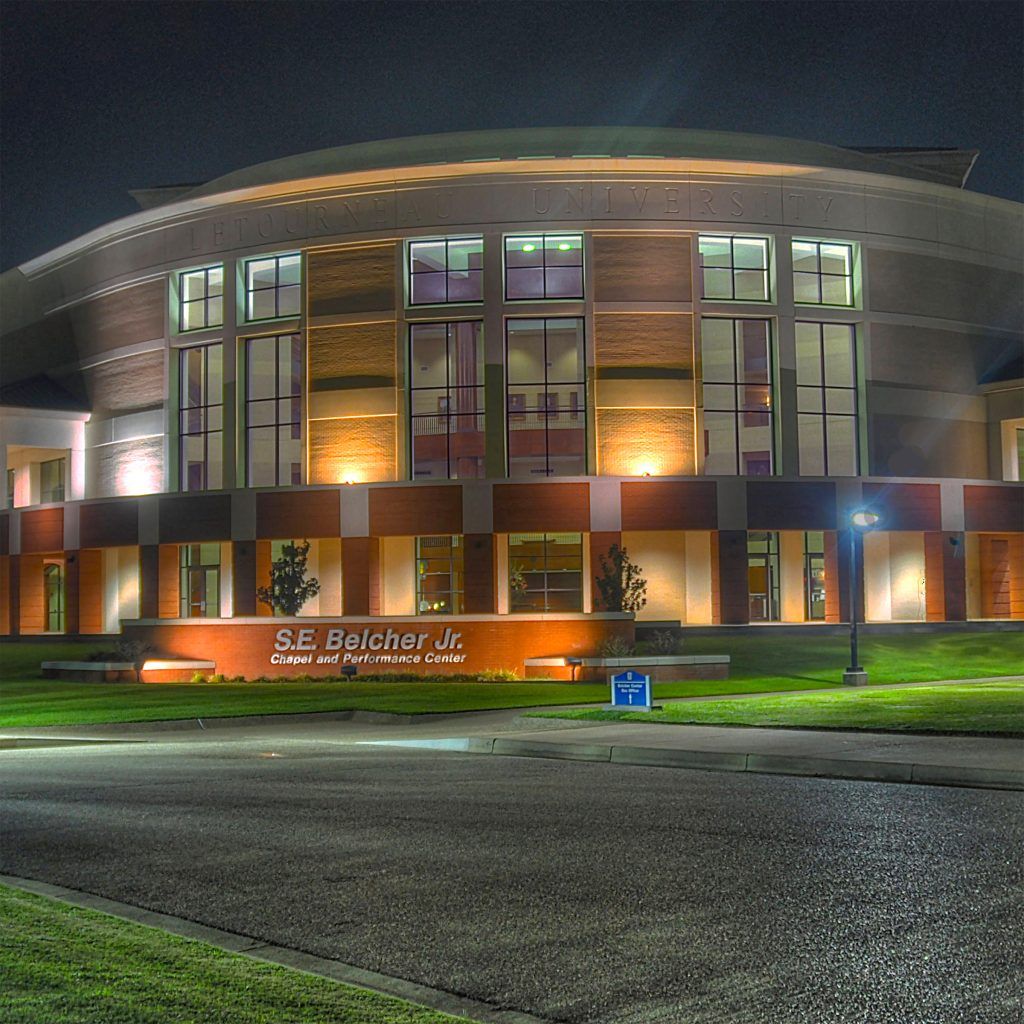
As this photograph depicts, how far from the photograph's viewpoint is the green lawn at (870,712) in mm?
18516

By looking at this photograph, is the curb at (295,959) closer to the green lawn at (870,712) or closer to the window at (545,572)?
the green lawn at (870,712)

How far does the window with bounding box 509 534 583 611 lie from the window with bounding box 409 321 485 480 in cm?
737

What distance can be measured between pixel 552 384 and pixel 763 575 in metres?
13.5

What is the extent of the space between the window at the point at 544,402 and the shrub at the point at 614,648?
20.9 metres

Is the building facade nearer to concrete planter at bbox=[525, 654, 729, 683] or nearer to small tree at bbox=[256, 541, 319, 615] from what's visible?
small tree at bbox=[256, 541, 319, 615]

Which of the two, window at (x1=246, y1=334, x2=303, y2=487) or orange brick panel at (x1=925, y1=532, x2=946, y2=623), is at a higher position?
window at (x1=246, y1=334, x2=303, y2=487)

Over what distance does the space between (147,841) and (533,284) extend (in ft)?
141

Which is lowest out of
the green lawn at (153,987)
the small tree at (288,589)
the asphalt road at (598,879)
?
the asphalt road at (598,879)

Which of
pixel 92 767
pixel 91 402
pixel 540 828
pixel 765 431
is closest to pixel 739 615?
pixel 765 431

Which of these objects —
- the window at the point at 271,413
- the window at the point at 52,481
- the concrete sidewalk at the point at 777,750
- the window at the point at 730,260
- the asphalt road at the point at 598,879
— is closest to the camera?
the asphalt road at the point at 598,879

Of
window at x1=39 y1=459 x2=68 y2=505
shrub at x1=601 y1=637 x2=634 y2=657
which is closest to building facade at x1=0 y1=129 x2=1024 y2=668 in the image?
window at x1=39 y1=459 x2=68 y2=505

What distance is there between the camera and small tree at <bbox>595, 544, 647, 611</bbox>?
43.8 meters

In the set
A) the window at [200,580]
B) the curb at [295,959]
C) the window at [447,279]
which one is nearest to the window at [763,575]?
the window at [447,279]

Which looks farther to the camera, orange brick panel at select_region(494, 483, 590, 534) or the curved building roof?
the curved building roof
